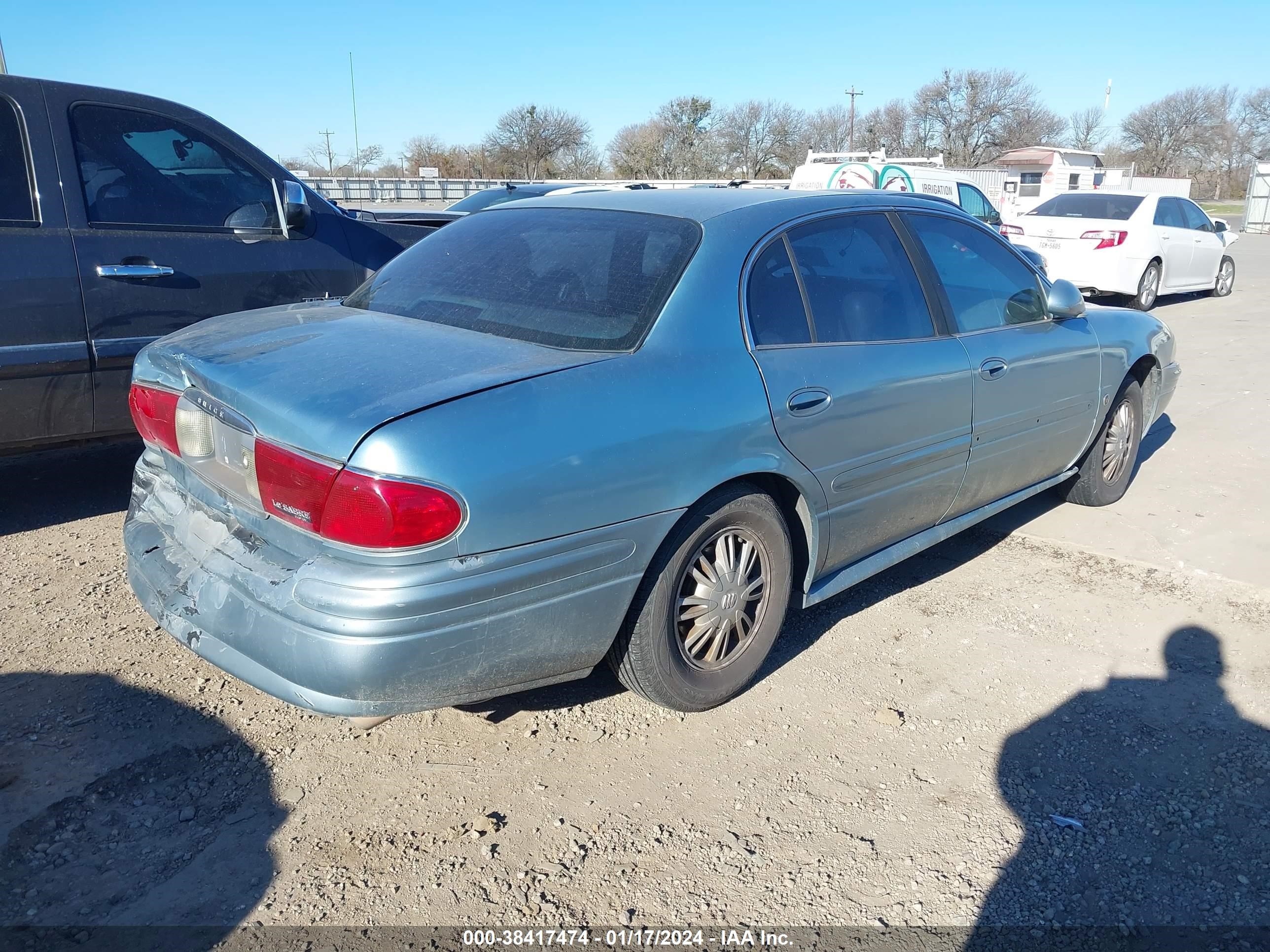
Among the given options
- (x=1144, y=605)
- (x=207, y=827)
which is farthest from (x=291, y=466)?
(x=1144, y=605)

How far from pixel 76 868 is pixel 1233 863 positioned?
2.91 meters

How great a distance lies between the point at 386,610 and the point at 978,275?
3.04 m

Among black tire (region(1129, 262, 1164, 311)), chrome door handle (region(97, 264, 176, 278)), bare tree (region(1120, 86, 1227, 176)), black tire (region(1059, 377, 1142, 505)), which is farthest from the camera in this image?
bare tree (region(1120, 86, 1227, 176))

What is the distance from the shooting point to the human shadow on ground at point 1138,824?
2.29 metres

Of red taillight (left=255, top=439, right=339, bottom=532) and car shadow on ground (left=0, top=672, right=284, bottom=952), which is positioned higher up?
red taillight (left=255, top=439, right=339, bottom=532)

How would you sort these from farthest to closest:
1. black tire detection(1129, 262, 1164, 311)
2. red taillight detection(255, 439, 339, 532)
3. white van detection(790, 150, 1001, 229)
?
white van detection(790, 150, 1001, 229), black tire detection(1129, 262, 1164, 311), red taillight detection(255, 439, 339, 532)

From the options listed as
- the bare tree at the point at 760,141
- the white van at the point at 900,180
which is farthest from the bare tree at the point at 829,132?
the white van at the point at 900,180

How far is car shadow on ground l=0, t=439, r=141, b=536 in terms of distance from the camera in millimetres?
4734

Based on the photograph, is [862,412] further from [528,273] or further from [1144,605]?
[1144,605]

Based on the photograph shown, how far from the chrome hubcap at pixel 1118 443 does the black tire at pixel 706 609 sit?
2.69 m

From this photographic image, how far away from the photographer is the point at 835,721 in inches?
124

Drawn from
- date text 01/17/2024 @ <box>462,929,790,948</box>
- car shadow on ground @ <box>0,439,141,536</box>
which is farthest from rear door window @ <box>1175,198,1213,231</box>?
date text 01/17/2024 @ <box>462,929,790,948</box>

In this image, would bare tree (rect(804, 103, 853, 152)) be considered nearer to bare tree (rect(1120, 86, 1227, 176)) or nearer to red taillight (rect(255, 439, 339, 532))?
bare tree (rect(1120, 86, 1227, 176))

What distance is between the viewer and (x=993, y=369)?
389 centimetres
